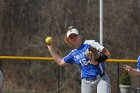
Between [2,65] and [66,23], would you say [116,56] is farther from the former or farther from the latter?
[2,65]

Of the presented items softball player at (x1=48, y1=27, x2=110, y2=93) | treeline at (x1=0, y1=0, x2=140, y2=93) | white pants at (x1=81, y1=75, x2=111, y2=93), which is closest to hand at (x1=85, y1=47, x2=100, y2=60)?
Result: softball player at (x1=48, y1=27, x2=110, y2=93)

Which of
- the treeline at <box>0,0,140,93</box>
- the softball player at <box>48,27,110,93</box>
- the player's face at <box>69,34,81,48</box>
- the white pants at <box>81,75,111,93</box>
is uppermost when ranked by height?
the treeline at <box>0,0,140,93</box>

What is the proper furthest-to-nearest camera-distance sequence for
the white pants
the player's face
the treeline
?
the treeline < the player's face < the white pants

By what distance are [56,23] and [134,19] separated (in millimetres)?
3638

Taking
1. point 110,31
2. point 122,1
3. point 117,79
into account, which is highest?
point 122,1

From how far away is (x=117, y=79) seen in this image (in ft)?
56.9

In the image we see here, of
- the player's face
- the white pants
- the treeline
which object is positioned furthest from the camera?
the treeline

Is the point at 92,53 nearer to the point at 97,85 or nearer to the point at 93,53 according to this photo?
the point at 93,53

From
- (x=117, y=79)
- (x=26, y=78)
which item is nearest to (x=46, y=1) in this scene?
(x=26, y=78)

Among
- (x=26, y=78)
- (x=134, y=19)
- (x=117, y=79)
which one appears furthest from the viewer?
(x=134, y=19)

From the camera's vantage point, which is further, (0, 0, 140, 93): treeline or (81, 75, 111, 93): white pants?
(0, 0, 140, 93): treeline

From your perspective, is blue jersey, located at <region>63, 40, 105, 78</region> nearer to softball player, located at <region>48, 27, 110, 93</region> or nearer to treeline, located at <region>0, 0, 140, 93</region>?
softball player, located at <region>48, 27, 110, 93</region>

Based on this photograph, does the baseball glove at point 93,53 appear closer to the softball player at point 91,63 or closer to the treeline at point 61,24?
the softball player at point 91,63

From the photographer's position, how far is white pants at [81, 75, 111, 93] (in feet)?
23.5
